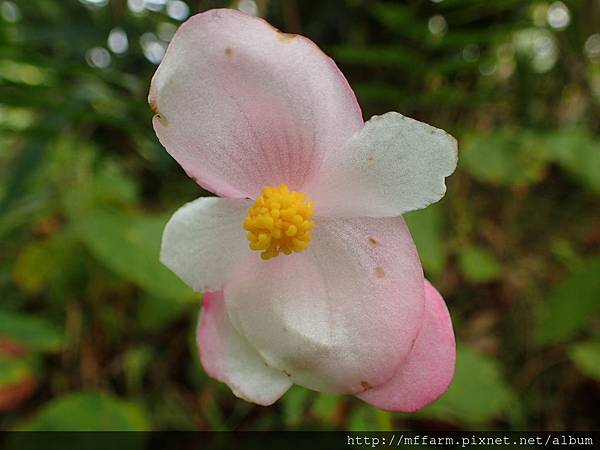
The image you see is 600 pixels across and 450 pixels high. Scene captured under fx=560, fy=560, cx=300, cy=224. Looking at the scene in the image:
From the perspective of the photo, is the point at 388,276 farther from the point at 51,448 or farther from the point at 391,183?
the point at 51,448

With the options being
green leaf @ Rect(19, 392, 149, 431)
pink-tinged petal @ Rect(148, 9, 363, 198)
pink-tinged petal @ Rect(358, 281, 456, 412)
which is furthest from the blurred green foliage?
pink-tinged petal @ Rect(148, 9, 363, 198)

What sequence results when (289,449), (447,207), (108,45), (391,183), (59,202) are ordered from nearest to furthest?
(391,183)
(289,449)
(59,202)
(447,207)
(108,45)

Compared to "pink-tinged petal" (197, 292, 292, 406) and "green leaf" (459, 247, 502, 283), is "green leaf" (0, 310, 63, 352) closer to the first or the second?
"pink-tinged petal" (197, 292, 292, 406)

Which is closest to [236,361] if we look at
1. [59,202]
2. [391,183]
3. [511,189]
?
[391,183]

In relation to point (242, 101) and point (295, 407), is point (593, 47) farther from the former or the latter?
point (242, 101)

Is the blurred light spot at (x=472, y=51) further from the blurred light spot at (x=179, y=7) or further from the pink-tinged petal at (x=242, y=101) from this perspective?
the pink-tinged petal at (x=242, y=101)

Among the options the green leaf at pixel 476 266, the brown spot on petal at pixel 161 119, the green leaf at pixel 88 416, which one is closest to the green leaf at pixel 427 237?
the green leaf at pixel 476 266
